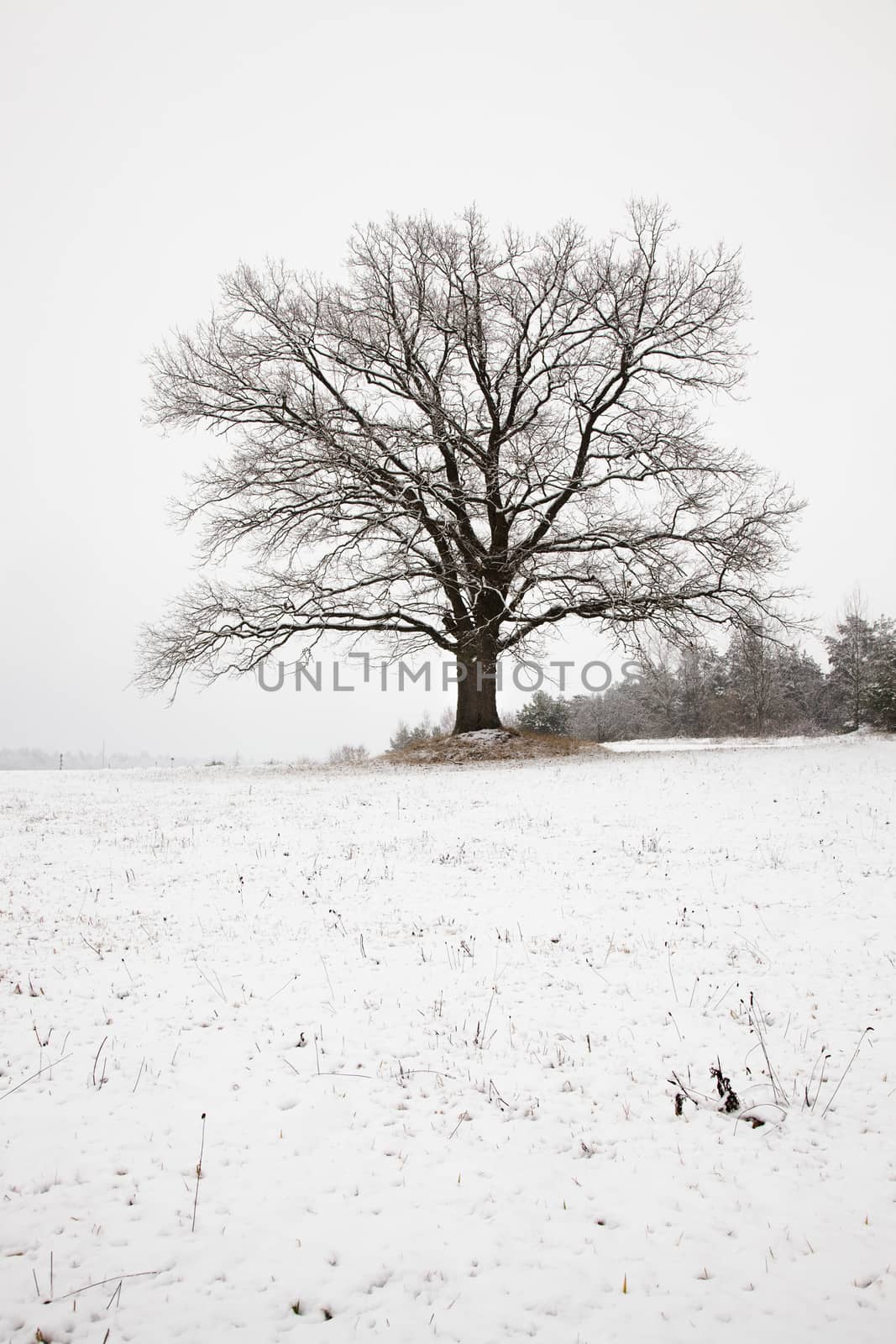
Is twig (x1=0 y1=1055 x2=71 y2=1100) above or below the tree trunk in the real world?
below

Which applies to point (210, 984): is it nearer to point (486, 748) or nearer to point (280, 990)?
point (280, 990)

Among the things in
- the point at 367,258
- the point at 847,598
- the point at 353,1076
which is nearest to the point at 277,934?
the point at 353,1076

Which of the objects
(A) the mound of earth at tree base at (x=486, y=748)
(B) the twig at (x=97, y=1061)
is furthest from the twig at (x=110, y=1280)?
(A) the mound of earth at tree base at (x=486, y=748)

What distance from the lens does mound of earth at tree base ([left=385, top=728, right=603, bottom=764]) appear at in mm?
19125

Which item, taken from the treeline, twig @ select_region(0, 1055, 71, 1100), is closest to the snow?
the treeline

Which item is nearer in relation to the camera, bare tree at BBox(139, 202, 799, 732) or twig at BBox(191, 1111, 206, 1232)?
twig at BBox(191, 1111, 206, 1232)

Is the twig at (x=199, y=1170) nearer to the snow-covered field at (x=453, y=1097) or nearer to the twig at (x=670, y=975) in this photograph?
the snow-covered field at (x=453, y=1097)

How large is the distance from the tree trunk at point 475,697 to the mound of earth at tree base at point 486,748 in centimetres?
39

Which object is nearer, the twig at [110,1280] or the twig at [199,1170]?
the twig at [110,1280]

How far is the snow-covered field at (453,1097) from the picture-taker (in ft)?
8.19

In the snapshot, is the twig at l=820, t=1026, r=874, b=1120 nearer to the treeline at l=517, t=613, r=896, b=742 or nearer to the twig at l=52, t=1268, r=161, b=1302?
the twig at l=52, t=1268, r=161, b=1302

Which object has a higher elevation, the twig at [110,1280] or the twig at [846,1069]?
the twig at [846,1069]

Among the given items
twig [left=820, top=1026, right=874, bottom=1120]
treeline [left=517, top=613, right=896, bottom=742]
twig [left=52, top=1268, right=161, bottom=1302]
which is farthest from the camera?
treeline [left=517, top=613, right=896, bottom=742]

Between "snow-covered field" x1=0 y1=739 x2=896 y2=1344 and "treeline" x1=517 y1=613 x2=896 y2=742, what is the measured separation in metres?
27.4
